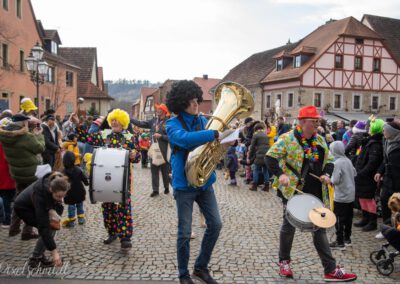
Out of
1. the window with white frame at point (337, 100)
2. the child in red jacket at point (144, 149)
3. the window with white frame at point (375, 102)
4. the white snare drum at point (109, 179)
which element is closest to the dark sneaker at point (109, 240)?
the white snare drum at point (109, 179)

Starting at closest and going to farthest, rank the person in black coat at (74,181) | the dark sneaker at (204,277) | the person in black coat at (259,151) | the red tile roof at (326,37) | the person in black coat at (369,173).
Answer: the dark sneaker at (204,277), the person in black coat at (74,181), the person in black coat at (369,173), the person in black coat at (259,151), the red tile roof at (326,37)

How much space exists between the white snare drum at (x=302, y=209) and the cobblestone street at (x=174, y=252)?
0.72 meters

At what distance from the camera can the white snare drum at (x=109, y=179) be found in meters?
5.13

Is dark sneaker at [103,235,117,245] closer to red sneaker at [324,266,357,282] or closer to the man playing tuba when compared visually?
the man playing tuba

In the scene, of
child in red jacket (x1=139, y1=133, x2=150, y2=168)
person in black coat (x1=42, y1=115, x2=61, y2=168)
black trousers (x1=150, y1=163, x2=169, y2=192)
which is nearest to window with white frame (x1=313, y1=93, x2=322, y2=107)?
child in red jacket (x1=139, y1=133, x2=150, y2=168)

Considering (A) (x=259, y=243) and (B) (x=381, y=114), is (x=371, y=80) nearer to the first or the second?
(B) (x=381, y=114)

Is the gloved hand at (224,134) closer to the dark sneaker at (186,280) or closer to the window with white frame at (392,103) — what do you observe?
the dark sneaker at (186,280)

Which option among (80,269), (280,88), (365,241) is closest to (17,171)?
(80,269)

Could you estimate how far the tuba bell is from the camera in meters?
4.00

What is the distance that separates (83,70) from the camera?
140ft

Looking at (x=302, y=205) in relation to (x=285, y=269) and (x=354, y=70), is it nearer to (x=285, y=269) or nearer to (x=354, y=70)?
(x=285, y=269)

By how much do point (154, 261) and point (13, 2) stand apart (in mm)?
24916

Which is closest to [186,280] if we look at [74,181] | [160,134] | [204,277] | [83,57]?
[204,277]

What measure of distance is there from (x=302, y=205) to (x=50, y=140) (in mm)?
6053
